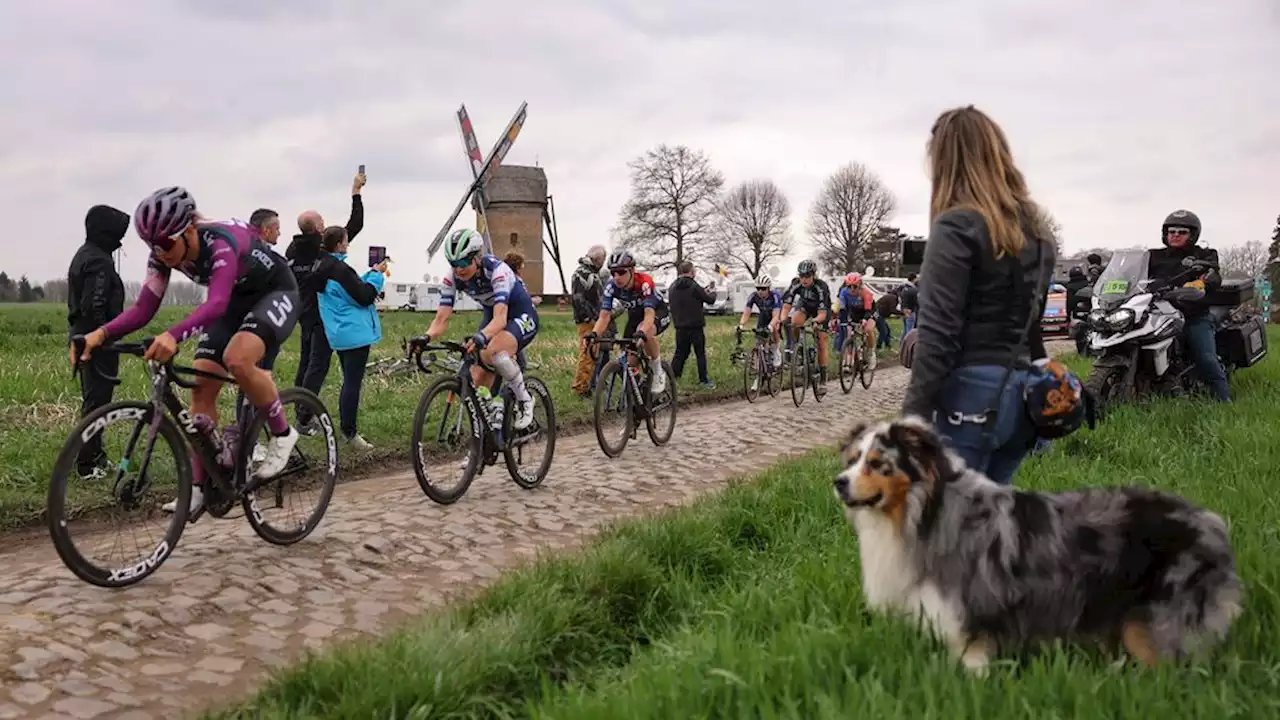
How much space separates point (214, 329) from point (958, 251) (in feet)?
15.2

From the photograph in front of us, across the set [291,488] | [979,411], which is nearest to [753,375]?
[291,488]

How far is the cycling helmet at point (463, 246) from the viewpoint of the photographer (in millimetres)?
7609

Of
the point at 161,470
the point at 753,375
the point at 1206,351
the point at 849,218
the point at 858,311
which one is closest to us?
the point at 161,470

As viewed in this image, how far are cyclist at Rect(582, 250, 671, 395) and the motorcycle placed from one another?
4.51 m

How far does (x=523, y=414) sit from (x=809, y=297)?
910 cm

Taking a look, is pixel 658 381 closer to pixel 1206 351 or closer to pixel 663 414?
pixel 663 414

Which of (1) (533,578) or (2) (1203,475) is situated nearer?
(1) (533,578)

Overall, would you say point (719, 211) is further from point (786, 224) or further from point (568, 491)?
point (568, 491)

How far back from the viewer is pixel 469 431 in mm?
7562

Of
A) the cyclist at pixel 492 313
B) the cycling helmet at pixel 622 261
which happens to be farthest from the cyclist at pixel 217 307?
the cycling helmet at pixel 622 261

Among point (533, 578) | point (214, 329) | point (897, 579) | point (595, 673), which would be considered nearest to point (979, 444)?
point (897, 579)

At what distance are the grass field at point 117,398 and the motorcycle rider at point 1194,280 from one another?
700 cm

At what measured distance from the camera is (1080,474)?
597cm

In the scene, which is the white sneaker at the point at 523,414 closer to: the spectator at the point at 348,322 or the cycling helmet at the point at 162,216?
the spectator at the point at 348,322
